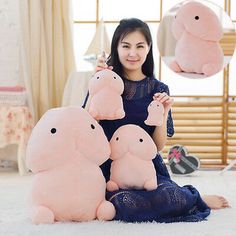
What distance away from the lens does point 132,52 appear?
1630mm

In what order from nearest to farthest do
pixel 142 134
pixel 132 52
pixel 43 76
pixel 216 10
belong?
pixel 142 134, pixel 132 52, pixel 216 10, pixel 43 76

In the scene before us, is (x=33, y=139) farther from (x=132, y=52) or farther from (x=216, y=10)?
(x=216, y=10)

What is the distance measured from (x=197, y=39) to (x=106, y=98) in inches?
46.1

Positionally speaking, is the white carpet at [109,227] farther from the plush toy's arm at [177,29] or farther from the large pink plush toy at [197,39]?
the plush toy's arm at [177,29]

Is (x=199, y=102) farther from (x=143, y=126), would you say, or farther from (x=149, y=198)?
(x=149, y=198)

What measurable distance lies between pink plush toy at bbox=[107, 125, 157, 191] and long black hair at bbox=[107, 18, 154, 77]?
0.31 m

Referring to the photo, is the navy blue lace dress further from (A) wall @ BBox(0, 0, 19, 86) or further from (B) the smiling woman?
(A) wall @ BBox(0, 0, 19, 86)

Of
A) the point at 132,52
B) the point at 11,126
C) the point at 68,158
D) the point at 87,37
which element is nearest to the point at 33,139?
the point at 68,158

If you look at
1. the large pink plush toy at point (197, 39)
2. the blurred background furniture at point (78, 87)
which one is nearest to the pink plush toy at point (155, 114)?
the large pink plush toy at point (197, 39)

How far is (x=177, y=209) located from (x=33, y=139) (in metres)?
0.52

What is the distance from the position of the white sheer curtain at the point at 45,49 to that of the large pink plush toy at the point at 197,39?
2.78 feet

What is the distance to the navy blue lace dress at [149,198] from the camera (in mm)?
1426

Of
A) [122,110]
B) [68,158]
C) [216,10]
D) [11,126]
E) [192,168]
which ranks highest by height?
[216,10]

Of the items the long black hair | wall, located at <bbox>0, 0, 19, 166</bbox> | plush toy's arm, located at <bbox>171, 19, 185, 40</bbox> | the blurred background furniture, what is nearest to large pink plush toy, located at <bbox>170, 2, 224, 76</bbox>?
plush toy's arm, located at <bbox>171, 19, 185, 40</bbox>
